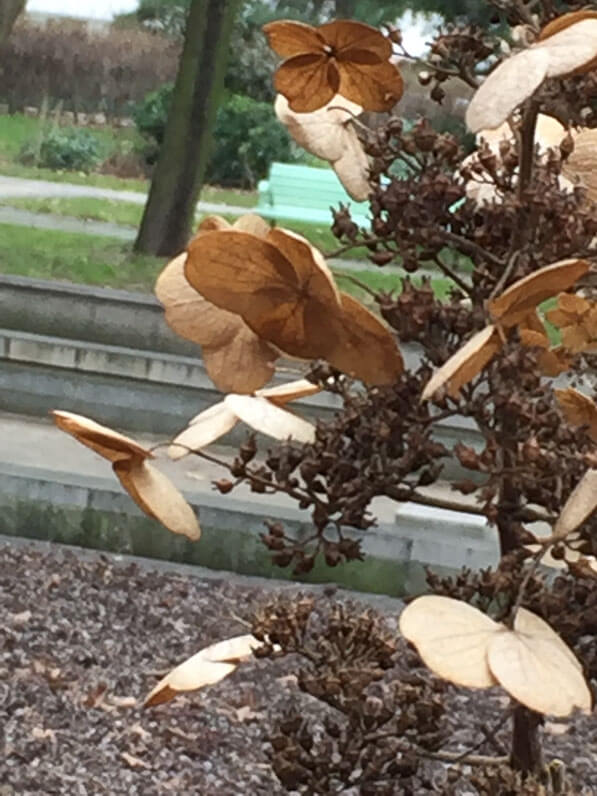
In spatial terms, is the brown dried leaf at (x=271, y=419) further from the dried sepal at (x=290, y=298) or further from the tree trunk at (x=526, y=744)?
the tree trunk at (x=526, y=744)

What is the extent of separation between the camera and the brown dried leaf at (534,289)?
2.73ft

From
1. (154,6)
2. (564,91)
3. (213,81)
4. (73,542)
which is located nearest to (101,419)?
(73,542)

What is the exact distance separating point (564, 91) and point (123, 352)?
4928mm

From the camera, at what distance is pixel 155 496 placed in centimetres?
101

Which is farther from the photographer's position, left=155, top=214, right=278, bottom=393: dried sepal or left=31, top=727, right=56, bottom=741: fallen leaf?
left=31, top=727, right=56, bottom=741: fallen leaf

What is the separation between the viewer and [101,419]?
19.2 ft

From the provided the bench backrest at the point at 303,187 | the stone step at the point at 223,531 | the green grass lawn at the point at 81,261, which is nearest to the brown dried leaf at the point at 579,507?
the stone step at the point at 223,531

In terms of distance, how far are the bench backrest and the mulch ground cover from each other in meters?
5.70

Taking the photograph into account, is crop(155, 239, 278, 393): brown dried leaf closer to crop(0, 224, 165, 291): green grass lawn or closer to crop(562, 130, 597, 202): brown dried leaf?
crop(562, 130, 597, 202): brown dried leaf

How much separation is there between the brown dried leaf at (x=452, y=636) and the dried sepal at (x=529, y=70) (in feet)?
→ 0.99

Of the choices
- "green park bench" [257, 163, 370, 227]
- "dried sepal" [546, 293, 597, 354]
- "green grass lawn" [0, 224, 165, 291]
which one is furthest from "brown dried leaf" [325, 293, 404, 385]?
"green park bench" [257, 163, 370, 227]

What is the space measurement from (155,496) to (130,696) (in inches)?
83.9

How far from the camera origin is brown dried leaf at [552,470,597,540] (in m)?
0.93

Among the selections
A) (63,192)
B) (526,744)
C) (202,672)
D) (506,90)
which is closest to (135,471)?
(202,672)
